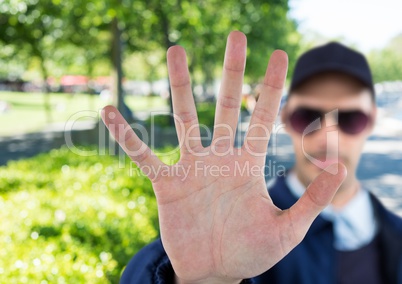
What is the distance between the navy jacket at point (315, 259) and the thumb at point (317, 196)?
0.35 metres

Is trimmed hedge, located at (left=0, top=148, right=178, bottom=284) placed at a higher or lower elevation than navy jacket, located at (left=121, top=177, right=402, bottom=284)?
lower

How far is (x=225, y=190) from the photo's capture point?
5.75 feet

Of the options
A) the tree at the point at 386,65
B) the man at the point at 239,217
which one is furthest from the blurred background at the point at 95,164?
the tree at the point at 386,65

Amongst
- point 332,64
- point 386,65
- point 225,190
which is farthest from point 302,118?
point 386,65

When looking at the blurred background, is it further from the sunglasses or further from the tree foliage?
the sunglasses

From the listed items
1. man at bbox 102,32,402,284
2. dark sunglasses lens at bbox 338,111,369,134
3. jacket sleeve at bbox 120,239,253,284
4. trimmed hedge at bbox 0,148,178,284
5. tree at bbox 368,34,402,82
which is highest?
tree at bbox 368,34,402,82

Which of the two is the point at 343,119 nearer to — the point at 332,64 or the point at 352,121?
the point at 352,121

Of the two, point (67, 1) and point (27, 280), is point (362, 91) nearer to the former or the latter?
point (27, 280)

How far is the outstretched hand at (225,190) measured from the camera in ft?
5.29

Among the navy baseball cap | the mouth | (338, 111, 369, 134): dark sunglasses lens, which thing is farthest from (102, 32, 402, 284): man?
the navy baseball cap

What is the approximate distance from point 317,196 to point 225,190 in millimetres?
345

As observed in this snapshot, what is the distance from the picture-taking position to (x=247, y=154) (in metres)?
1.75

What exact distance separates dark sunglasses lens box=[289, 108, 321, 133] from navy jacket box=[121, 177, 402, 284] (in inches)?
21.4

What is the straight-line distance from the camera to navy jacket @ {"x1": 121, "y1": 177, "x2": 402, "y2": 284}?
1815 millimetres
